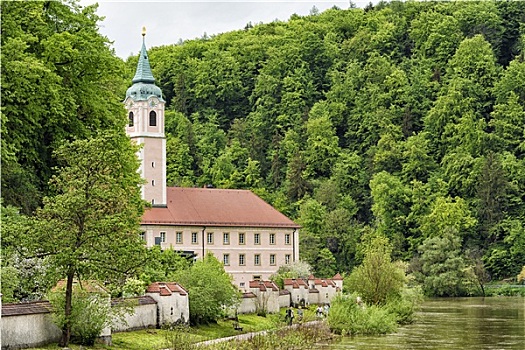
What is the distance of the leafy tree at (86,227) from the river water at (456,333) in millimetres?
10785

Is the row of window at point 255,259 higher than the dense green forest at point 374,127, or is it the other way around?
the dense green forest at point 374,127

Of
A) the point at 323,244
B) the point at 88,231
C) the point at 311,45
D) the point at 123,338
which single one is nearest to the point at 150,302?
the point at 123,338

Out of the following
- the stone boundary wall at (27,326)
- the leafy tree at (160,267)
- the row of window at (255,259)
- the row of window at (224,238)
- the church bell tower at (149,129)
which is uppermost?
the church bell tower at (149,129)

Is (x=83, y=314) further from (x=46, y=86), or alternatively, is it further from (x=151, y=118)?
(x=151, y=118)

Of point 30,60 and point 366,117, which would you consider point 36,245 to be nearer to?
point 30,60

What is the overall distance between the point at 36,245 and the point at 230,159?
86.9 metres

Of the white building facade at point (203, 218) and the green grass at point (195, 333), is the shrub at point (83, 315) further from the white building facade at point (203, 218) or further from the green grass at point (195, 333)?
the white building facade at point (203, 218)

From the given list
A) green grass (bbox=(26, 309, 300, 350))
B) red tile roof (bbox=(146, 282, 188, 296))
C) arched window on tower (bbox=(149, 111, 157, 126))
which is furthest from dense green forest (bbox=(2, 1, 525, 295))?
red tile roof (bbox=(146, 282, 188, 296))

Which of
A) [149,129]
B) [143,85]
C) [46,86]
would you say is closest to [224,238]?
[149,129]

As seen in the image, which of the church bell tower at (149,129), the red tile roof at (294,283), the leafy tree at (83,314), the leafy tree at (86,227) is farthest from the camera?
the church bell tower at (149,129)

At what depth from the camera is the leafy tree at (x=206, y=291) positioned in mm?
37906

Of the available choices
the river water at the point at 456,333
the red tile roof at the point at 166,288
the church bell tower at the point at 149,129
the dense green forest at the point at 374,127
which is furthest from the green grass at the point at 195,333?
the dense green forest at the point at 374,127

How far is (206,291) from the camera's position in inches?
1512

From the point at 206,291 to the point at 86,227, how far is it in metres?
10.2
